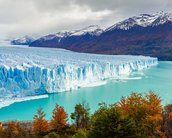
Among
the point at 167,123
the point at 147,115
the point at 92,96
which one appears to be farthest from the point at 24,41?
the point at 147,115

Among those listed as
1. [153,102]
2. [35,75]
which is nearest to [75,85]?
[35,75]

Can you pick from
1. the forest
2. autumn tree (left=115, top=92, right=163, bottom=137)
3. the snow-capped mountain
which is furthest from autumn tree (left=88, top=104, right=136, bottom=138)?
the snow-capped mountain

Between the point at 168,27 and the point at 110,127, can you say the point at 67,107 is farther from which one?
the point at 168,27

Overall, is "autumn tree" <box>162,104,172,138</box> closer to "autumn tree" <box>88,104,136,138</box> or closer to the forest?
the forest

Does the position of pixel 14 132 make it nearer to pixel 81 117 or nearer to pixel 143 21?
pixel 81 117

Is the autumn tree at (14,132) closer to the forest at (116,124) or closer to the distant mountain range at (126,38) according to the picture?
the forest at (116,124)

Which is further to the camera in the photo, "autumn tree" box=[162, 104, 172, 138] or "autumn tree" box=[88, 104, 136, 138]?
"autumn tree" box=[162, 104, 172, 138]
